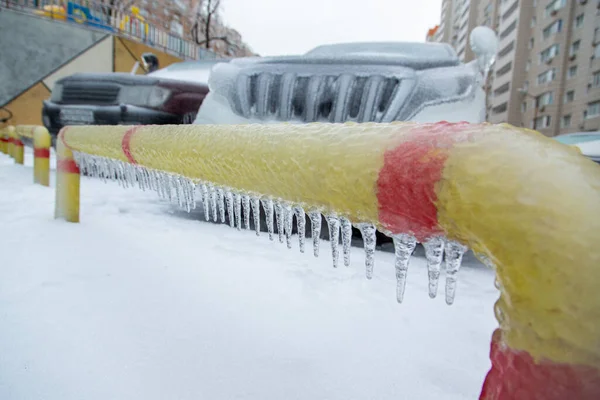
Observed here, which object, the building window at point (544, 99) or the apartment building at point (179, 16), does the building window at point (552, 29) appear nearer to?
the building window at point (544, 99)

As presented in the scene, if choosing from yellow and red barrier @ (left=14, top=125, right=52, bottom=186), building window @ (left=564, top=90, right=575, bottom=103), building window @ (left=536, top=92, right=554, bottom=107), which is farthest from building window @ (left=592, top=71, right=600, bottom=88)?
yellow and red barrier @ (left=14, top=125, right=52, bottom=186)

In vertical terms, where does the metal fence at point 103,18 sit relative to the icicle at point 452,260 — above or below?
above

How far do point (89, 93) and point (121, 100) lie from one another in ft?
1.15

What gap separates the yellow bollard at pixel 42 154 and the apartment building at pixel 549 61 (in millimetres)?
3269

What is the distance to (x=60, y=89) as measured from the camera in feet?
10.5

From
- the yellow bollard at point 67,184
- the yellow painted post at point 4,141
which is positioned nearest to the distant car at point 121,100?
the yellow bollard at point 67,184

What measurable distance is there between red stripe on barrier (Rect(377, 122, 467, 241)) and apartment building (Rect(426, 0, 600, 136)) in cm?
289

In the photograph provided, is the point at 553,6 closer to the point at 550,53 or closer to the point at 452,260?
the point at 550,53

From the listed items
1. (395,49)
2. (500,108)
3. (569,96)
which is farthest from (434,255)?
(500,108)

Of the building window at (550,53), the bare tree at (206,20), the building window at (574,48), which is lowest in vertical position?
the building window at (574,48)

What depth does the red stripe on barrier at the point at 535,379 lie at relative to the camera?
0.30 m

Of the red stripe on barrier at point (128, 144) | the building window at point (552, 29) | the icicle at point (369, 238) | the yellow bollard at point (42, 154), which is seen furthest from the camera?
the building window at point (552, 29)

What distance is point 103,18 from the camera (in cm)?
944

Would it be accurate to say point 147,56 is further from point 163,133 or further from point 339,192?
point 339,192
